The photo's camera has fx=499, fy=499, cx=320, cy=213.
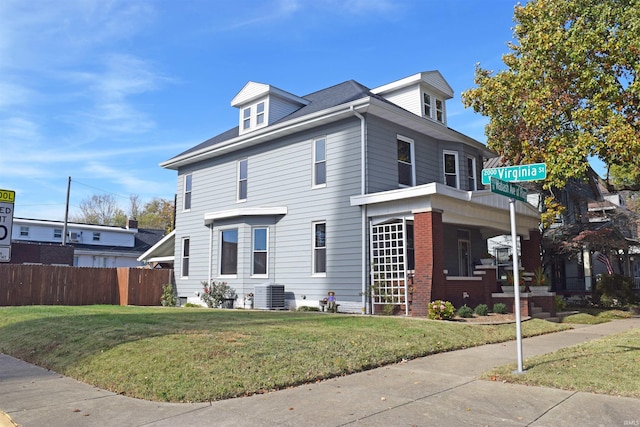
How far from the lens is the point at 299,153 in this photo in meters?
17.6

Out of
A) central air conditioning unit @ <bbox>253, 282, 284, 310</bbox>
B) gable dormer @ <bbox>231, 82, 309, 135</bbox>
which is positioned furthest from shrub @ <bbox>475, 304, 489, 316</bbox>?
gable dormer @ <bbox>231, 82, 309, 135</bbox>

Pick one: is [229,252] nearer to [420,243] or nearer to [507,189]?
[420,243]

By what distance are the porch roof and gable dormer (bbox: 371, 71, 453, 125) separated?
436cm

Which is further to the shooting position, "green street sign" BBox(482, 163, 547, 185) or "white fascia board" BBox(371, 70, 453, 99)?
"white fascia board" BBox(371, 70, 453, 99)

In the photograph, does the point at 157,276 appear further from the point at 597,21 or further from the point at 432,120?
the point at 597,21

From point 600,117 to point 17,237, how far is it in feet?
134

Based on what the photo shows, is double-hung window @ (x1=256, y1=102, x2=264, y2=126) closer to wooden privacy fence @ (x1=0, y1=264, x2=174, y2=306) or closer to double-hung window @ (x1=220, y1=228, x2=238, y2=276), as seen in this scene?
double-hung window @ (x1=220, y1=228, x2=238, y2=276)

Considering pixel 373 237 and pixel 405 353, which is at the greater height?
pixel 373 237

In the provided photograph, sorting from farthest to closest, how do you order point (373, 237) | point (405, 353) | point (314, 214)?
1. point (314, 214)
2. point (373, 237)
3. point (405, 353)

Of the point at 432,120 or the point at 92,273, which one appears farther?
the point at 92,273

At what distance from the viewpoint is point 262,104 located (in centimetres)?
1981

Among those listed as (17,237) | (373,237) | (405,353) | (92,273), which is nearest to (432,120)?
(373,237)

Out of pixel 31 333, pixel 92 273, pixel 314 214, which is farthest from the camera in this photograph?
pixel 92 273

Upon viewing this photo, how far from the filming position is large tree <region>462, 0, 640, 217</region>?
12.8 meters
